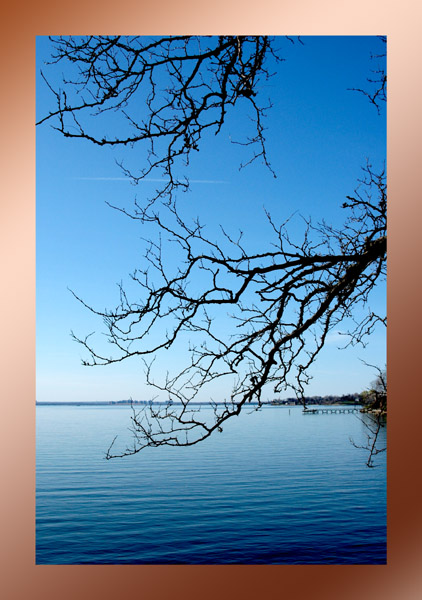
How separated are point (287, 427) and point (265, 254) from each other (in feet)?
81.8

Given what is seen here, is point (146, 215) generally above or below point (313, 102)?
below

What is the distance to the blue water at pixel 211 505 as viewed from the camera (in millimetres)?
8555

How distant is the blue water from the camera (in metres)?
8.55

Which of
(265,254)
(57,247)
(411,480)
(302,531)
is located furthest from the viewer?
(57,247)

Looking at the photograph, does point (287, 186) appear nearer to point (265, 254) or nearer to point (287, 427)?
point (265, 254)

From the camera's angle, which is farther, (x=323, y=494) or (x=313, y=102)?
(x=323, y=494)

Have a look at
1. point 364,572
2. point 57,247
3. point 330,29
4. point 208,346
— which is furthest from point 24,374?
point 57,247

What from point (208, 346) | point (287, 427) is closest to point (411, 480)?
point (208, 346)

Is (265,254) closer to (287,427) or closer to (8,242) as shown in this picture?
(8,242)

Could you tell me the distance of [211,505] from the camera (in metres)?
12.0

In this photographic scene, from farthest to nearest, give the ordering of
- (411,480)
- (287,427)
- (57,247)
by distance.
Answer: (287,427)
(57,247)
(411,480)

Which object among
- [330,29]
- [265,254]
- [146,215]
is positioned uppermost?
[330,29]

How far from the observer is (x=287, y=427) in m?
26.5

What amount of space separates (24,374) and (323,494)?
11265 millimetres
